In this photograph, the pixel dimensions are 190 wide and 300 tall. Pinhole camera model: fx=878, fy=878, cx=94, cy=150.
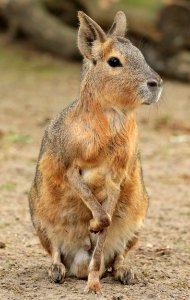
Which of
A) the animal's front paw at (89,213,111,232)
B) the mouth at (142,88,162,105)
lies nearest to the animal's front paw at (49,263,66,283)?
the animal's front paw at (89,213,111,232)

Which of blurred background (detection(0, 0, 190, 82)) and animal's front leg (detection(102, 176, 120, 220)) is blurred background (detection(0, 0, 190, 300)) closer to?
blurred background (detection(0, 0, 190, 82))

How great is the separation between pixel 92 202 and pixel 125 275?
65 cm

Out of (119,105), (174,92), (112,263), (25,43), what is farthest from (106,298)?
(25,43)

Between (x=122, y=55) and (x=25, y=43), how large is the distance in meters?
10.2

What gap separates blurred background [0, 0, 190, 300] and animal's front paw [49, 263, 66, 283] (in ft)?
0.16

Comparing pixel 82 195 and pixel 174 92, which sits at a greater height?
pixel 82 195

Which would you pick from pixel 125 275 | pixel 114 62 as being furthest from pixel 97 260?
pixel 114 62

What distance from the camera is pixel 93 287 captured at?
15.4 ft

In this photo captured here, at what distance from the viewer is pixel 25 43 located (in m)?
14.6

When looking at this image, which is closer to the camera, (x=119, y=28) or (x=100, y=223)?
(x=100, y=223)

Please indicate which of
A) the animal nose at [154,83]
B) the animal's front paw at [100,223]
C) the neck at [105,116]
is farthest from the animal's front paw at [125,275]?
the animal nose at [154,83]

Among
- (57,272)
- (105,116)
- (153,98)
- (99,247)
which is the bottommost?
(57,272)

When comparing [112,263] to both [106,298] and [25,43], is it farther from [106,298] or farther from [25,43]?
[25,43]

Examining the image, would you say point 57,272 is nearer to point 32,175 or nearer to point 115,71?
point 115,71
